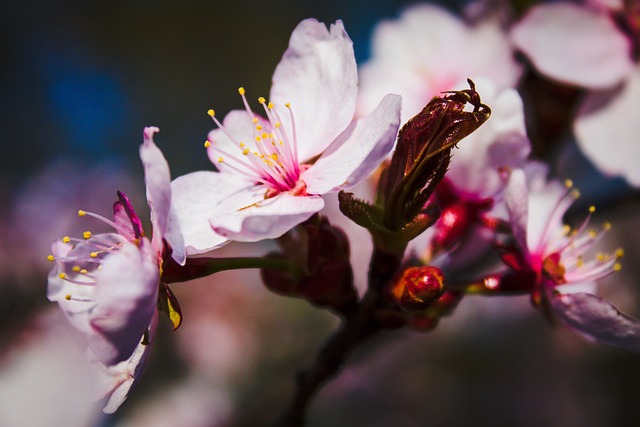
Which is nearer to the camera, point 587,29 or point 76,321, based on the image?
point 76,321

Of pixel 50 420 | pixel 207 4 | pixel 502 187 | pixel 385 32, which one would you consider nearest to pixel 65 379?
pixel 50 420

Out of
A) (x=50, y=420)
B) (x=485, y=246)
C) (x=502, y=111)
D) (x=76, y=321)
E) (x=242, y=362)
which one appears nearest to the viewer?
(x=76, y=321)

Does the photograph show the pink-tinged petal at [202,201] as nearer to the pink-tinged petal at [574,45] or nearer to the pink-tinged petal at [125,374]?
the pink-tinged petal at [125,374]

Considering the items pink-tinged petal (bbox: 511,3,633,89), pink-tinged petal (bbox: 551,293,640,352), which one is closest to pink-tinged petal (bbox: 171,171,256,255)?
pink-tinged petal (bbox: 551,293,640,352)

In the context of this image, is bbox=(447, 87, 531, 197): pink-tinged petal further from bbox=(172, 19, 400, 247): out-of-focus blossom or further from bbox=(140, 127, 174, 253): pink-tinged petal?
bbox=(140, 127, 174, 253): pink-tinged petal

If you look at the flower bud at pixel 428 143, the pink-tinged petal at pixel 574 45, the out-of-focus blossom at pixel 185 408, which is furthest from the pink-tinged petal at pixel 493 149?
the out-of-focus blossom at pixel 185 408

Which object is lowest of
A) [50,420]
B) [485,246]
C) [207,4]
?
[50,420]

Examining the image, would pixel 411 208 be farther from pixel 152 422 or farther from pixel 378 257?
pixel 152 422
